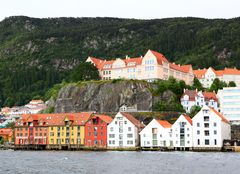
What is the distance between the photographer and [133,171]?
70375 mm

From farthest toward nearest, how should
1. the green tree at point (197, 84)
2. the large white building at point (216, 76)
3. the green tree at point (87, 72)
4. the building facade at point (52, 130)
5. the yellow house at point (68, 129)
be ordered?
1. the large white building at point (216, 76)
2. the green tree at point (197, 84)
3. the green tree at point (87, 72)
4. the building facade at point (52, 130)
5. the yellow house at point (68, 129)

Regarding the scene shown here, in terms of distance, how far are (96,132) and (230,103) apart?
131ft

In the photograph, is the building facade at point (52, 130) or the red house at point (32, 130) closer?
the building facade at point (52, 130)

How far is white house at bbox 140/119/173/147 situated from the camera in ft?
399

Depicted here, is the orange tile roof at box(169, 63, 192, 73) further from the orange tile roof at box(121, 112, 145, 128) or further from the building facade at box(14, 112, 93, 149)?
the building facade at box(14, 112, 93, 149)

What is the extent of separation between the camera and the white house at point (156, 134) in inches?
4786

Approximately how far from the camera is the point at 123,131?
414ft

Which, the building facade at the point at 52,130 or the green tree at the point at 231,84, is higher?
the green tree at the point at 231,84

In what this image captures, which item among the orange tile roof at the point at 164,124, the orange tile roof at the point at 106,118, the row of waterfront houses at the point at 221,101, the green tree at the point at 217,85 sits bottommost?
the orange tile roof at the point at 164,124

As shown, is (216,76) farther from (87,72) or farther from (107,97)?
(107,97)

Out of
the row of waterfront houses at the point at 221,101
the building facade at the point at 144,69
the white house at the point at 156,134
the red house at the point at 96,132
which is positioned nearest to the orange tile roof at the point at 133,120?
the white house at the point at 156,134

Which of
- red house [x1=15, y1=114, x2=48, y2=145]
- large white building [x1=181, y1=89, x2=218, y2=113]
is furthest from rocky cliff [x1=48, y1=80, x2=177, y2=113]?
red house [x1=15, y1=114, x2=48, y2=145]

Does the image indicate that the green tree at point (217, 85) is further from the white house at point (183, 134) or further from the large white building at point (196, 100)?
the white house at point (183, 134)

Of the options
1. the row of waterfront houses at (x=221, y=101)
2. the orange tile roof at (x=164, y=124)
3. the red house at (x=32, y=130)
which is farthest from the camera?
the row of waterfront houses at (x=221, y=101)
